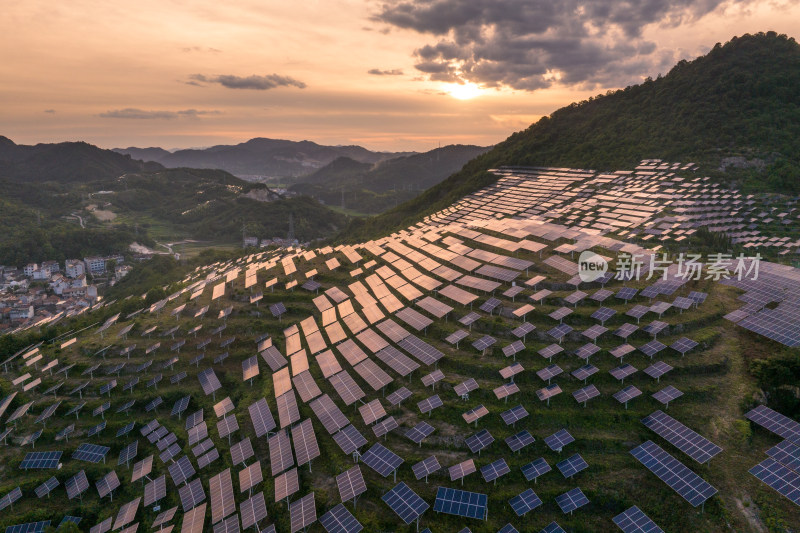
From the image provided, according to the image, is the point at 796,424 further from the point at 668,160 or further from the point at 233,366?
the point at 668,160

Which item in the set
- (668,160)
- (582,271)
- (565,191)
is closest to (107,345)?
(582,271)

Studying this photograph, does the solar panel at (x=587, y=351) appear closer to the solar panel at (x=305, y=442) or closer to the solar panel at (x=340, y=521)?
the solar panel at (x=340, y=521)

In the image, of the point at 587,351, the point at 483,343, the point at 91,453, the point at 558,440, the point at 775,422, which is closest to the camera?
the point at 775,422

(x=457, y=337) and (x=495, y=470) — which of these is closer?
(x=495, y=470)

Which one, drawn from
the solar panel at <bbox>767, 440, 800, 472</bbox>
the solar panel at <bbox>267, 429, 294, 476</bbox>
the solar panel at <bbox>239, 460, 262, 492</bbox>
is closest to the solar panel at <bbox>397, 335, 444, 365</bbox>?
the solar panel at <bbox>267, 429, 294, 476</bbox>

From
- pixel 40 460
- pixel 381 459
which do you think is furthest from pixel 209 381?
pixel 381 459

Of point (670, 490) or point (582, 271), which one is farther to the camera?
point (582, 271)

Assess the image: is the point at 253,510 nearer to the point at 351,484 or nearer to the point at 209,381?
the point at 351,484
